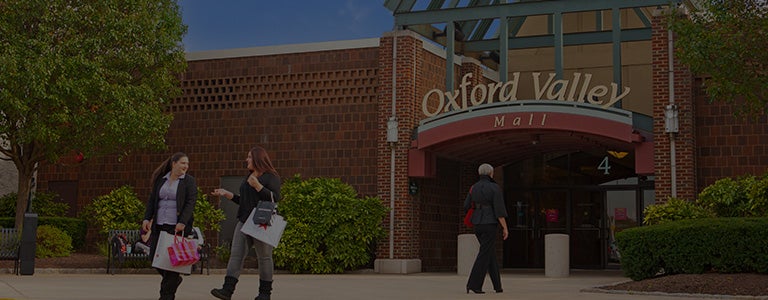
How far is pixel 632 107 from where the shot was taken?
95.5ft

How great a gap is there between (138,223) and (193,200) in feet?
46.1

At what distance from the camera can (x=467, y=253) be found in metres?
21.6

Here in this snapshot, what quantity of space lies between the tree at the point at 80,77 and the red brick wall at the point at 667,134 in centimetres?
1125

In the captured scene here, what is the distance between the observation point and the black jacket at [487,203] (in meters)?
12.8

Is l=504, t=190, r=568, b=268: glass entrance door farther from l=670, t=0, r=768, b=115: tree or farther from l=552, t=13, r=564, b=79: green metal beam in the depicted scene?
l=670, t=0, r=768, b=115: tree

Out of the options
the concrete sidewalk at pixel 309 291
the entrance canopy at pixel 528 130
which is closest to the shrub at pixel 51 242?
the concrete sidewalk at pixel 309 291

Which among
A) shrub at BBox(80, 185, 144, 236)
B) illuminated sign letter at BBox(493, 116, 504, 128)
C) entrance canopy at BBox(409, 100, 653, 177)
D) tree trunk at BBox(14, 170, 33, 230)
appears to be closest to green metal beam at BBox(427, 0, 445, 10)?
entrance canopy at BBox(409, 100, 653, 177)

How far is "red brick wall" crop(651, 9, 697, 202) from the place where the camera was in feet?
66.4

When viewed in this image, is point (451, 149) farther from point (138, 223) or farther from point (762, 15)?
point (762, 15)

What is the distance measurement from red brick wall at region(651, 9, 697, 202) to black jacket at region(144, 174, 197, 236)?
12.9 m

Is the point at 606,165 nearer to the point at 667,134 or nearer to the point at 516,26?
the point at 667,134

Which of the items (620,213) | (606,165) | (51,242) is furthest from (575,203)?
(51,242)

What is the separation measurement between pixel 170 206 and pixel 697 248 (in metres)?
8.17

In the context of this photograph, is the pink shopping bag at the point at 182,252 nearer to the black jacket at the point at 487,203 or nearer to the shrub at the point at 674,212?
the black jacket at the point at 487,203
